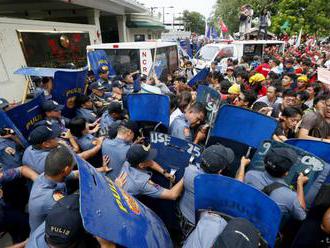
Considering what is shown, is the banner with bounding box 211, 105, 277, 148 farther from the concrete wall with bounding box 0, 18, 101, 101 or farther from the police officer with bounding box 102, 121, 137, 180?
the concrete wall with bounding box 0, 18, 101, 101

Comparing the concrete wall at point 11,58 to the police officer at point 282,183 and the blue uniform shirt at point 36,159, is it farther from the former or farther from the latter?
the police officer at point 282,183

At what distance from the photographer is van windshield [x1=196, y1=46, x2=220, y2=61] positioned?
37.7 feet

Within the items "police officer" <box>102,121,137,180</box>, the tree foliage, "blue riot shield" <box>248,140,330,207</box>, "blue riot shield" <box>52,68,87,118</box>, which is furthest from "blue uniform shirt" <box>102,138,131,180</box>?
the tree foliage

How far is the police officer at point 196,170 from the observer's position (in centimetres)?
188

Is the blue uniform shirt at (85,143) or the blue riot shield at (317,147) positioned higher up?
the blue riot shield at (317,147)

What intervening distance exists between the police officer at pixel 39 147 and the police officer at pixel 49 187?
482mm

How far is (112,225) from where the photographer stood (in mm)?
1215

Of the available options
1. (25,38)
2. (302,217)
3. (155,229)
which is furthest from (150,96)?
(25,38)

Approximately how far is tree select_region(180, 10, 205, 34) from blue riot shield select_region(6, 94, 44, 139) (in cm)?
7468

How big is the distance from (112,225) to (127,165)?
41.2 inches

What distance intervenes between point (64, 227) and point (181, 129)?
2.00 meters

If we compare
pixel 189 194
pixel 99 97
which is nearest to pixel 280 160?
pixel 189 194

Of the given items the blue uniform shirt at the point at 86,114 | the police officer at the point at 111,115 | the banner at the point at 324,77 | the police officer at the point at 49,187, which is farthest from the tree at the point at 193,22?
the police officer at the point at 49,187

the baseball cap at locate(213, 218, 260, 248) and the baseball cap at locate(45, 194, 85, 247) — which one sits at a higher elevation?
the baseball cap at locate(213, 218, 260, 248)
